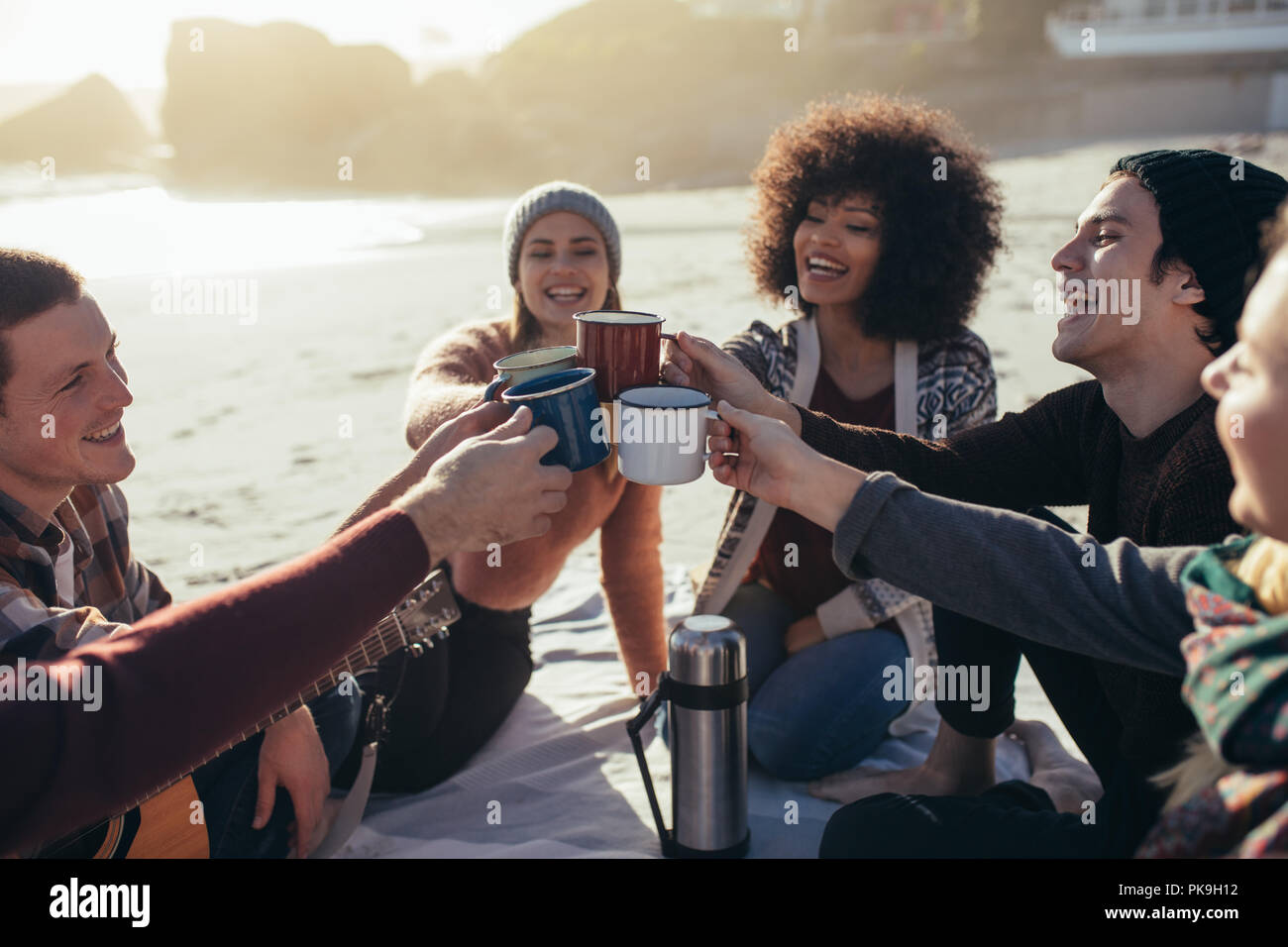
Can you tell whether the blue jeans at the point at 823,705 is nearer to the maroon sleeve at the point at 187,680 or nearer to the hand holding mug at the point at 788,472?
the hand holding mug at the point at 788,472

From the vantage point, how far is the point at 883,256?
12.3 ft

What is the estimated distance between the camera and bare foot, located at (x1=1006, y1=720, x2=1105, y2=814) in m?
2.95

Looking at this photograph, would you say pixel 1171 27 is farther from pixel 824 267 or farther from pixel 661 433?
pixel 661 433

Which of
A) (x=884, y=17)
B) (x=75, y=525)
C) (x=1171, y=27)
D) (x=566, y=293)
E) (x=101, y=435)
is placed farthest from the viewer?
(x=884, y=17)

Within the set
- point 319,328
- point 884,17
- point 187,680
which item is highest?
point 884,17

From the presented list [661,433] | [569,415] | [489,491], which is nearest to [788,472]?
[661,433]

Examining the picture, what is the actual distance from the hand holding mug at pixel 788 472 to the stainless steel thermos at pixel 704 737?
1.48 ft

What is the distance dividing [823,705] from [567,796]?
2.96 feet

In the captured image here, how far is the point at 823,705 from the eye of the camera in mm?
3264

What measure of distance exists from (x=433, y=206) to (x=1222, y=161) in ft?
88.8

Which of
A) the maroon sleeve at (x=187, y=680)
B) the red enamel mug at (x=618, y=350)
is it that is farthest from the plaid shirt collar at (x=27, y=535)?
the red enamel mug at (x=618, y=350)

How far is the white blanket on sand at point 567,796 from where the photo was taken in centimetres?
300
